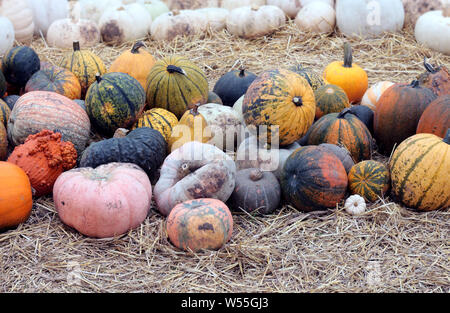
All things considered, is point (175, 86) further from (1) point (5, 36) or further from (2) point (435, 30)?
(2) point (435, 30)

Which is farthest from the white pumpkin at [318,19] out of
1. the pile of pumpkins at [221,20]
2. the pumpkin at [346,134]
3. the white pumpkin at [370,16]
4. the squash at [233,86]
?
the pumpkin at [346,134]

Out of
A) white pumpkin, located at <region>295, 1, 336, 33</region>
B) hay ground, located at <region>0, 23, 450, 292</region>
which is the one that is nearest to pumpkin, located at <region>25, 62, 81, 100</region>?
hay ground, located at <region>0, 23, 450, 292</region>

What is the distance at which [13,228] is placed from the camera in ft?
12.2

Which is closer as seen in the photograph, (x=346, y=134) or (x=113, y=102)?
(x=346, y=134)

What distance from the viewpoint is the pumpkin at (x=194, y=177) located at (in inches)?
147

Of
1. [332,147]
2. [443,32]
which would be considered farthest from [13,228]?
[443,32]

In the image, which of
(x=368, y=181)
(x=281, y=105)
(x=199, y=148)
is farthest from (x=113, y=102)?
(x=368, y=181)

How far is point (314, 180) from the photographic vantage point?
12.4ft

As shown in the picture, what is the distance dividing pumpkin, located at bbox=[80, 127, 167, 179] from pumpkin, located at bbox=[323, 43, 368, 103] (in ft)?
8.22

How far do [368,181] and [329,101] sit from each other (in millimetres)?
1223

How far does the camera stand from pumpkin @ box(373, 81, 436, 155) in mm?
4492

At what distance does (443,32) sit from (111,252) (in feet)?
19.8

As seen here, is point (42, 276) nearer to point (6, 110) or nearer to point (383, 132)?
point (6, 110)

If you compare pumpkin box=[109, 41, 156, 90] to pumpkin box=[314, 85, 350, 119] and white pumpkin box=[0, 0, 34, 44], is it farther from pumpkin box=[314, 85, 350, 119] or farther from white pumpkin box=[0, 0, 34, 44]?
white pumpkin box=[0, 0, 34, 44]
